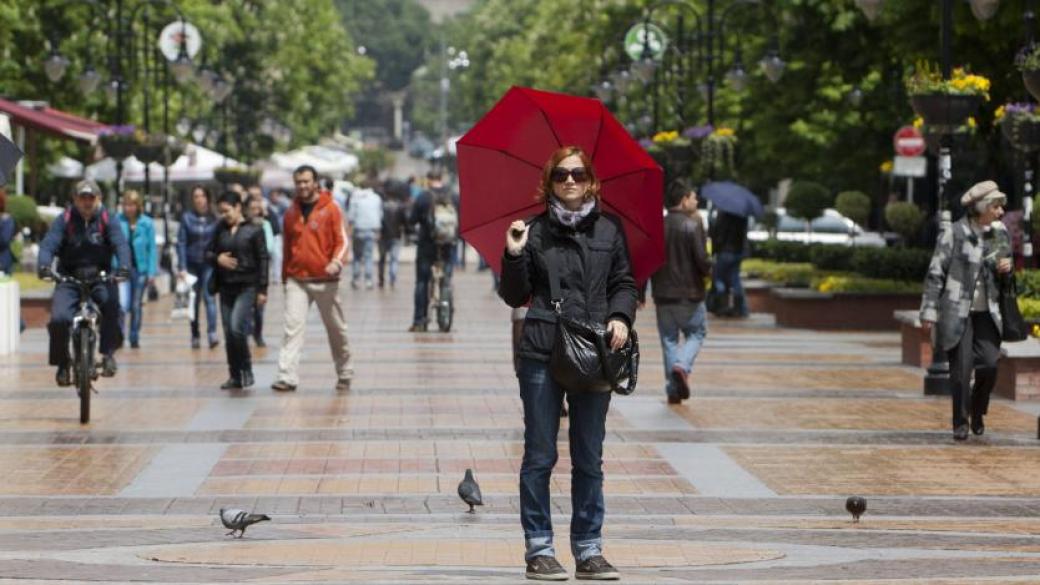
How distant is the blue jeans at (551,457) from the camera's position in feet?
31.4

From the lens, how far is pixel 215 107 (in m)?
67.2

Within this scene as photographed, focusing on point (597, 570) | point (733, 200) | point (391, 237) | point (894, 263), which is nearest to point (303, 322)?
point (597, 570)

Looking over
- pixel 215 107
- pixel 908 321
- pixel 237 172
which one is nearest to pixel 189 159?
pixel 237 172

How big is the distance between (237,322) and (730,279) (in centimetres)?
1322

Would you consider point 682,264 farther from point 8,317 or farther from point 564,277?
point 564,277

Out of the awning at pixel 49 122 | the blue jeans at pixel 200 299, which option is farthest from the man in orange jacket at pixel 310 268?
the awning at pixel 49 122

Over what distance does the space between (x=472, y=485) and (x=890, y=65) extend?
2543 centimetres

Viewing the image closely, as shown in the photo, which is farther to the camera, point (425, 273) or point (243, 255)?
point (425, 273)

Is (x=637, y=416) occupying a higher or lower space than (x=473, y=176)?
lower

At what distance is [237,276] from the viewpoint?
1995cm

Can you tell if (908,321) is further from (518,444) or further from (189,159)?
(189,159)

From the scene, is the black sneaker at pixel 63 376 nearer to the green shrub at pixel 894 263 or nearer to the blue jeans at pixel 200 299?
the blue jeans at pixel 200 299

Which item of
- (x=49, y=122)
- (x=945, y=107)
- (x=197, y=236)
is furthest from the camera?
(x=49, y=122)

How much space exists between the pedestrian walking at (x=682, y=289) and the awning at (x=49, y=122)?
765 inches
